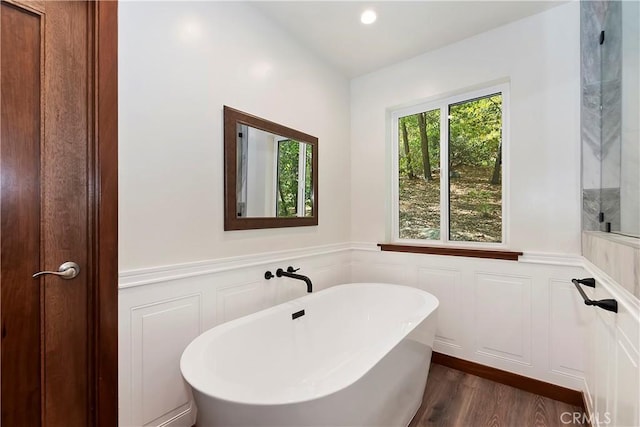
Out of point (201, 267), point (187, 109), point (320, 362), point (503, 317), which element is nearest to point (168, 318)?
point (201, 267)

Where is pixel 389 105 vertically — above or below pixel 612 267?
above

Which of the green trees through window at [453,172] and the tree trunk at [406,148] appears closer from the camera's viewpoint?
the green trees through window at [453,172]

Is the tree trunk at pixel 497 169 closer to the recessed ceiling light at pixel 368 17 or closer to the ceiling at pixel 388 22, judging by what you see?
the ceiling at pixel 388 22

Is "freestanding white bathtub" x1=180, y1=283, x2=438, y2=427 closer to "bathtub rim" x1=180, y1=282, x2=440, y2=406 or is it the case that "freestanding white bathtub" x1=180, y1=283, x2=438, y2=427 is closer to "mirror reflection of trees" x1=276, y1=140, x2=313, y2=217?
"bathtub rim" x1=180, y1=282, x2=440, y2=406

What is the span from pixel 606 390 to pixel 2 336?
2314 mm

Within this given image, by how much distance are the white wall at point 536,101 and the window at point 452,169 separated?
15 cm

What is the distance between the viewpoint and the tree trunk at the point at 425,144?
103 inches

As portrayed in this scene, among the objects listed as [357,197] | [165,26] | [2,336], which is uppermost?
[165,26]

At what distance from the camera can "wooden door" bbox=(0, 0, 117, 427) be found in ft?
3.53

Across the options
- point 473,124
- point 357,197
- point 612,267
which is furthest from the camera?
point 357,197

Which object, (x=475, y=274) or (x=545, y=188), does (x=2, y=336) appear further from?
(x=545, y=188)

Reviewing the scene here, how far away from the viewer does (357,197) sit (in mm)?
2875

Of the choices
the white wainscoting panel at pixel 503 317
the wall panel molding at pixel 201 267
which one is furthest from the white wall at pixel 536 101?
the wall panel molding at pixel 201 267

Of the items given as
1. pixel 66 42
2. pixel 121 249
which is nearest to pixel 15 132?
pixel 66 42
